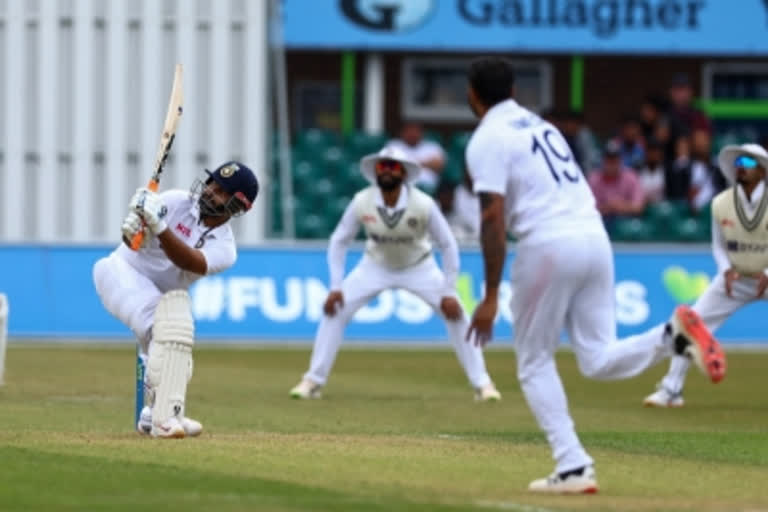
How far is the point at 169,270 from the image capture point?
36.9 ft

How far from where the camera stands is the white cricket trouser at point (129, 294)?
433 inches

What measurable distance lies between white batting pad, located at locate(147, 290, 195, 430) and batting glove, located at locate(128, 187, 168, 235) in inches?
21.1

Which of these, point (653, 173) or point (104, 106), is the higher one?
point (104, 106)

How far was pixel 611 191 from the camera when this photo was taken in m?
23.5

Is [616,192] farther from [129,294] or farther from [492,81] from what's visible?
[492,81]

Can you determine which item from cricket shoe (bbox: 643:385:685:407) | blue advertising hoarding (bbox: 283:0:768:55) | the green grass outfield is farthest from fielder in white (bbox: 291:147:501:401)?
blue advertising hoarding (bbox: 283:0:768:55)

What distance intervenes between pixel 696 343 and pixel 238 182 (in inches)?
127

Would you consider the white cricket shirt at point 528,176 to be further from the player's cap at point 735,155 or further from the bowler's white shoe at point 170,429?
the player's cap at point 735,155

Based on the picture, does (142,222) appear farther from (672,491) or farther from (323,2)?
(323,2)

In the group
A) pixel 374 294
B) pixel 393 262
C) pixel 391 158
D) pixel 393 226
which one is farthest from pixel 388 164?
pixel 374 294

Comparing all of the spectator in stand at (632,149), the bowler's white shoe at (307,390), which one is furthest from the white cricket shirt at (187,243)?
the spectator in stand at (632,149)

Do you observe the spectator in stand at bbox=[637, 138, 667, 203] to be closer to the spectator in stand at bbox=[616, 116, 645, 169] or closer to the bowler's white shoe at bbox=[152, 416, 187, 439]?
the spectator in stand at bbox=[616, 116, 645, 169]

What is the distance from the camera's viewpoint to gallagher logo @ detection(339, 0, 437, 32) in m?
25.3

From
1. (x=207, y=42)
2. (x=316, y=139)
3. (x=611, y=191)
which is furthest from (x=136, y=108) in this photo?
(x=611, y=191)
